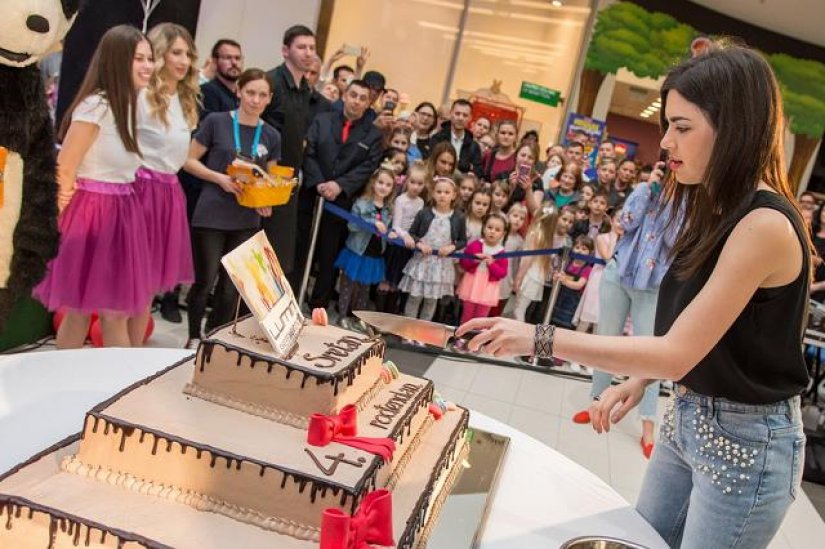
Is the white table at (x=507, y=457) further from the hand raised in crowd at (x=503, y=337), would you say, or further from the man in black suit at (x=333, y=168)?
the man in black suit at (x=333, y=168)

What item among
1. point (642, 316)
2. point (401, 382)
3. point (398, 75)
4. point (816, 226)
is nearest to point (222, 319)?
point (642, 316)

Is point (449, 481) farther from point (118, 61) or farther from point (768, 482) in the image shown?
point (118, 61)

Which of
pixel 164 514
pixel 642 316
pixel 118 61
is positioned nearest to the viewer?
pixel 164 514

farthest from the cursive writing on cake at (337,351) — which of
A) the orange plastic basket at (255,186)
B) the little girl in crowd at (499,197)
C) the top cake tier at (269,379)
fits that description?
the little girl in crowd at (499,197)

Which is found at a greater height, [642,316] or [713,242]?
[713,242]

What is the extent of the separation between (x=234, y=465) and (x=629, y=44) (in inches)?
398

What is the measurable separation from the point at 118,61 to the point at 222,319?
158cm

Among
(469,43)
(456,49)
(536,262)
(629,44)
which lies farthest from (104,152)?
(629,44)

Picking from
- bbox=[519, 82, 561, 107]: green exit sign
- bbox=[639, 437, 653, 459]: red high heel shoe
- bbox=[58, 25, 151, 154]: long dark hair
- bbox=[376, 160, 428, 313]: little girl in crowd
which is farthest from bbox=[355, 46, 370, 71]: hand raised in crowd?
bbox=[639, 437, 653, 459]: red high heel shoe

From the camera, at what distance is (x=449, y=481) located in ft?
4.86

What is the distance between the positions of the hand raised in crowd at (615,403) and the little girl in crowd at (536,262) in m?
3.80

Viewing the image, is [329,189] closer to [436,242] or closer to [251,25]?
[436,242]

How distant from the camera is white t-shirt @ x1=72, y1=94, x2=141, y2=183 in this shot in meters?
2.96

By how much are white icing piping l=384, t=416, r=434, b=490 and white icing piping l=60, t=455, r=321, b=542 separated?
202mm
